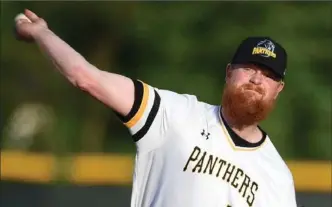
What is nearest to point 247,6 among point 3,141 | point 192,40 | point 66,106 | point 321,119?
point 192,40

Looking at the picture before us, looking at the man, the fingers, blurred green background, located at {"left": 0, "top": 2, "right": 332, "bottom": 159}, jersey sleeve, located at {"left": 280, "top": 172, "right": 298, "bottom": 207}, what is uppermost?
blurred green background, located at {"left": 0, "top": 2, "right": 332, "bottom": 159}

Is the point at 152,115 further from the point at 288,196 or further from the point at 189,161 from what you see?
the point at 288,196

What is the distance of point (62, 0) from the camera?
41.0ft

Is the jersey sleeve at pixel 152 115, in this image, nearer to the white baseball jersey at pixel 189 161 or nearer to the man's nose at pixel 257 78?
the white baseball jersey at pixel 189 161

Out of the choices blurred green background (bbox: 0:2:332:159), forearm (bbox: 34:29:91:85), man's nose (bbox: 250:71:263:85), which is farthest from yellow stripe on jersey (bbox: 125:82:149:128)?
blurred green background (bbox: 0:2:332:159)

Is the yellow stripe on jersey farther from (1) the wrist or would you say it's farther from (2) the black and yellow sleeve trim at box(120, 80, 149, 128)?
(1) the wrist

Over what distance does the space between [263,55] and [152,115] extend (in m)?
0.45

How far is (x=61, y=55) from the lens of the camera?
243 centimetres

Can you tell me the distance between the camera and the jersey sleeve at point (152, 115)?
2.66 meters

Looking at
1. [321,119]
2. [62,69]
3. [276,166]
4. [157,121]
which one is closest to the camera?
[62,69]

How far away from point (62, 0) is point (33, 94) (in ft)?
4.53

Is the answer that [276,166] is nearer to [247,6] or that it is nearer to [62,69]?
[62,69]

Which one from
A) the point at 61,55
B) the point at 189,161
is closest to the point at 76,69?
the point at 61,55

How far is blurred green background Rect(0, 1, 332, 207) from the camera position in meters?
11.5
